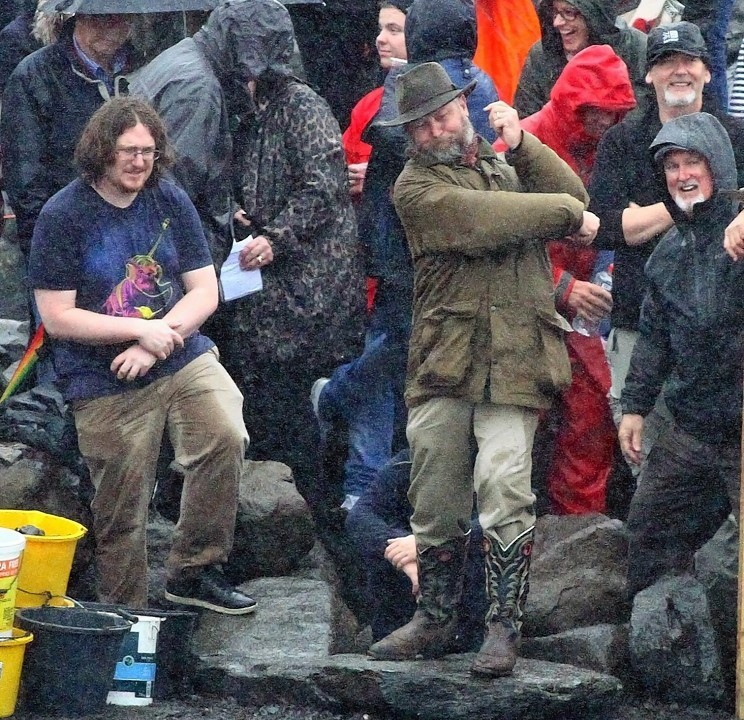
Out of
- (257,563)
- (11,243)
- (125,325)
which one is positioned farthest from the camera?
(11,243)

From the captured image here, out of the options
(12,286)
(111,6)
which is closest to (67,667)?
(111,6)

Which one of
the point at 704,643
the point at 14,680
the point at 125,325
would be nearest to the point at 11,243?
the point at 125,325

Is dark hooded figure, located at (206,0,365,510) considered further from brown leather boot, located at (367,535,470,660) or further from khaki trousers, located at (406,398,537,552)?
brown leather boot, located at (367,535,470,660)

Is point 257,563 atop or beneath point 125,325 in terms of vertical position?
beneath

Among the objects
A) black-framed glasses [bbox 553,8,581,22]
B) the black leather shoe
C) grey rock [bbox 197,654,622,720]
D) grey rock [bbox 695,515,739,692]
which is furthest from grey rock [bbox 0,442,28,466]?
black-framed glasses [bbox 553,8,581,22]

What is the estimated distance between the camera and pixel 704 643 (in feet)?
20.5

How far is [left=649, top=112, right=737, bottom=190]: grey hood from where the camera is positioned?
20.6 ft

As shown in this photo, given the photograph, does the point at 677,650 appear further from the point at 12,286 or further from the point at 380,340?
the point at 12,286

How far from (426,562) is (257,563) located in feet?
5.19

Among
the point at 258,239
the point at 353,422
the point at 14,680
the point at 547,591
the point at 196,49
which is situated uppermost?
the point at 196,49

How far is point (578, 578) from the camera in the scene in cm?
680

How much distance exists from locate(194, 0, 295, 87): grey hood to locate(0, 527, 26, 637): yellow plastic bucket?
2.33 meters

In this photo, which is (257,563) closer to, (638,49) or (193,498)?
(193,498)

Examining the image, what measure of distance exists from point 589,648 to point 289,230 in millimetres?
2212
